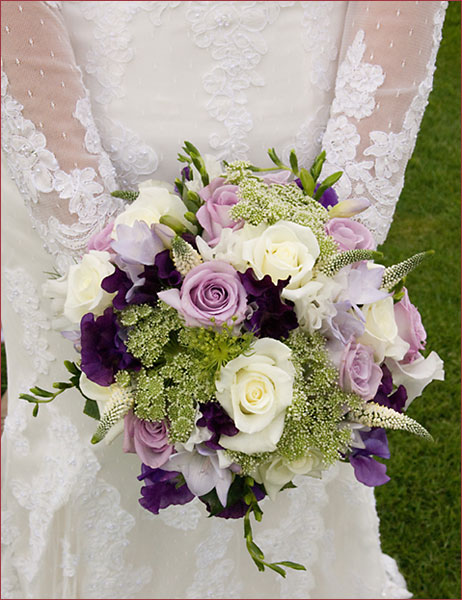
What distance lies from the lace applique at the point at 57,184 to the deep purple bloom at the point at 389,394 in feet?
2.19

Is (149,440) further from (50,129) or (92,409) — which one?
(50,129)

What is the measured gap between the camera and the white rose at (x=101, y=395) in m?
1.01

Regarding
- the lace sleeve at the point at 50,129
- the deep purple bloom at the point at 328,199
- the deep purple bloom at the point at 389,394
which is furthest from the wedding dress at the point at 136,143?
the deep purple bloom at the point at 389,394

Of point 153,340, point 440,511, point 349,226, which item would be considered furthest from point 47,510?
point 440,511

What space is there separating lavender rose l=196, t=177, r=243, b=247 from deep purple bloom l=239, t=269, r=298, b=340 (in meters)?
0.11

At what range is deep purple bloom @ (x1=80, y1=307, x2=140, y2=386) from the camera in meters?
0.97

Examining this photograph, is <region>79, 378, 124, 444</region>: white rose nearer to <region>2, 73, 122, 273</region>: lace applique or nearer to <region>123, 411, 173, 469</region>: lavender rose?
<region>123, 411, 173, 469</region>: lavender rose

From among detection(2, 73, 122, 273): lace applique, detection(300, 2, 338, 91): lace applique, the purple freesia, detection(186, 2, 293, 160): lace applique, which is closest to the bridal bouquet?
the purple freesia

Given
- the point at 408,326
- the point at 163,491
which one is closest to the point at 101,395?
the point at 163,491

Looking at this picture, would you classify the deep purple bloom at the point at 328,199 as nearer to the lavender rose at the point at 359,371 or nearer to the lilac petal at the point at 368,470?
the lavender rose at the point at 359,371

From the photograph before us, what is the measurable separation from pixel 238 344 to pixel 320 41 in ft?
2.95

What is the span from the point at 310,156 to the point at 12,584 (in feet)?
5.01

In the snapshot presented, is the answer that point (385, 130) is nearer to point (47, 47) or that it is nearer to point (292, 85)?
point (292, 85)

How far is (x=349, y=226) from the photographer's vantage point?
1054 mm
